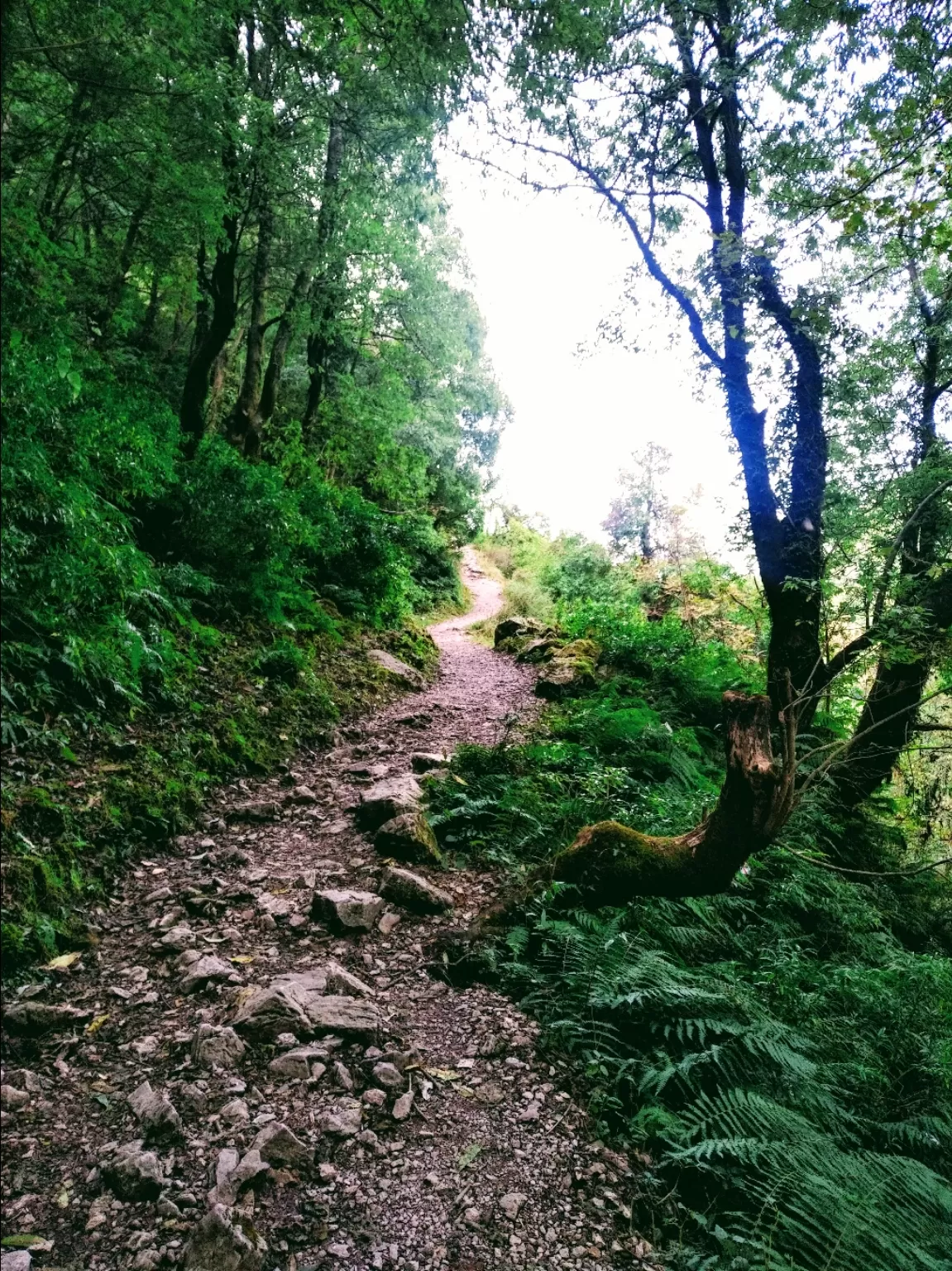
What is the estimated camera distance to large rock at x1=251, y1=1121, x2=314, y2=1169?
7.45 feet

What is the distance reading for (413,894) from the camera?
4.19 m

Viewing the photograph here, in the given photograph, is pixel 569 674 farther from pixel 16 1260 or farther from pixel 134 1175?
pixel 16 1260

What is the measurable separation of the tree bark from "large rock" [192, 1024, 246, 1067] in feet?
7.06

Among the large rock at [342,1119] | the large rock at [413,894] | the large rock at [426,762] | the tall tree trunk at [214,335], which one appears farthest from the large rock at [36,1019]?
the tall tree trunk at [214,335]

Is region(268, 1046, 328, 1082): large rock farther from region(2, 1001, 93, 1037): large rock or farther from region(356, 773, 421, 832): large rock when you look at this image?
region(356, 773, 421, 832): large rock

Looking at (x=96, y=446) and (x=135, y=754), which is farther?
(x=96, y=446)

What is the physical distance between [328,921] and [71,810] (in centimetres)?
169

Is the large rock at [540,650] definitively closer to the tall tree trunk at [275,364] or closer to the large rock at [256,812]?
the tall tree trunk at [275,364]

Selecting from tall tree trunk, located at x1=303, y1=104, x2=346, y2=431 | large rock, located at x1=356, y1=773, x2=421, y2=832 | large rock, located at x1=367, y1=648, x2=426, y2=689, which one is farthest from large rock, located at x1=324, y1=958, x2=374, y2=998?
tall tree trunk, located at x1=303, y1=104, x2=346, y2=431

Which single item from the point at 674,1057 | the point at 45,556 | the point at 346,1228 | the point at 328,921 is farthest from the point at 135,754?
the point at 674,1057

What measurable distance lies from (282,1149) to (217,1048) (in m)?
0.58

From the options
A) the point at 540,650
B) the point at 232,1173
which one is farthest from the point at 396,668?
the point at 232,1173

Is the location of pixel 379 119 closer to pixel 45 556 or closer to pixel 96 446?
pixel 96 446

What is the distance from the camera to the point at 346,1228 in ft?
6.88
